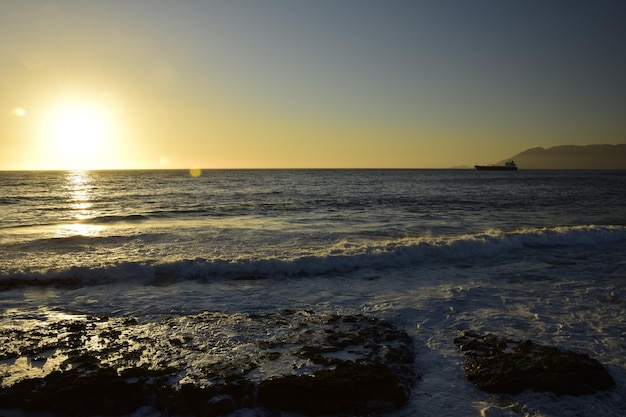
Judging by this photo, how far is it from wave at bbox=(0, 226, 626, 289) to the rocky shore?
4104 mm

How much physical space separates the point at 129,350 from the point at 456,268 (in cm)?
1034

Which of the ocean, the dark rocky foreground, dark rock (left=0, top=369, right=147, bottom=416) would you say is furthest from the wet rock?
dark rock (left=0, top=369, right=147, bottom=416)

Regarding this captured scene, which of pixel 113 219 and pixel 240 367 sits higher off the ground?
pixel 113 219

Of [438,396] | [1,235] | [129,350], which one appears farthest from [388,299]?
[1,235]

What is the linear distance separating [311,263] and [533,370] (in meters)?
8.29

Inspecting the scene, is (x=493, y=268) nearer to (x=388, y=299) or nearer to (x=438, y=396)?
(x=388, y=299)

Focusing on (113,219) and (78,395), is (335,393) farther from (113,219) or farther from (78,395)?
(113,219)

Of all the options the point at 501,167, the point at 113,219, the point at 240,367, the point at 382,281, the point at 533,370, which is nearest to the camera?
the point at 533,370

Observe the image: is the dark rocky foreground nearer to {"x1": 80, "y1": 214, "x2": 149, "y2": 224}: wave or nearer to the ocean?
the ocean

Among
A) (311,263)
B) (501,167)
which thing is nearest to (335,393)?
(311,263)

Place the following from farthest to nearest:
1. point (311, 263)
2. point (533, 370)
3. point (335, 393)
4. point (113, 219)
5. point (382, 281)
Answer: point (113, 219) < point (311, 263) < point (382, 281) < point (533, 370) < point (335, 393)

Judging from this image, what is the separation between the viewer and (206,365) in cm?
609

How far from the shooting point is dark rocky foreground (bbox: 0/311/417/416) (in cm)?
521

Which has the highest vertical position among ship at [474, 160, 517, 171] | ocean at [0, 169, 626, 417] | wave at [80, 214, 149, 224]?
ship at [474, 160, 517, 171]
